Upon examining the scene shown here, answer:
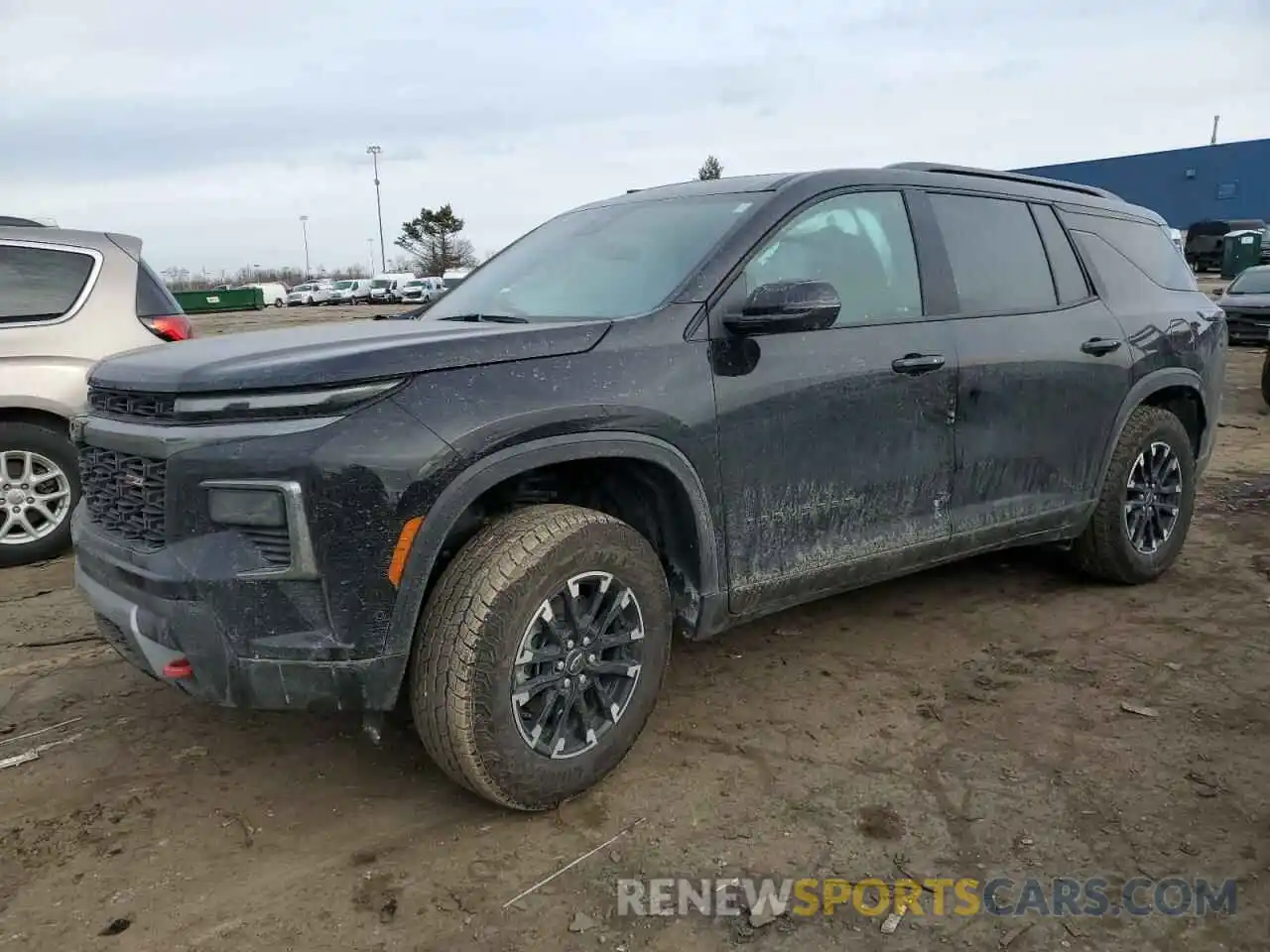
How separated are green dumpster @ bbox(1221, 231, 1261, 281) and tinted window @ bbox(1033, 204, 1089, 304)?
31.4 m

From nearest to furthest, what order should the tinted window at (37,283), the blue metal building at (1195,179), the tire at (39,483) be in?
the tire at (39,483), the tinted window at (37,283), the blue metal building at (1195,179)

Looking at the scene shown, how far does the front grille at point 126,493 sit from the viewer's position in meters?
2.65

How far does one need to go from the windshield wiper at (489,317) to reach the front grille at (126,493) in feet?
4.02

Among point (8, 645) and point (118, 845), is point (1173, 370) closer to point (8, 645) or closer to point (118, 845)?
point (118, 845)

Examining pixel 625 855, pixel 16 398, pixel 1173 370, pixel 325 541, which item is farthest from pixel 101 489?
pixel 1173 370

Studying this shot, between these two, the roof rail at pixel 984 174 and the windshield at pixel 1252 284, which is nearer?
the roof rail at pixel 984 174

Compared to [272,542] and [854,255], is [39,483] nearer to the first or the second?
[272,542]

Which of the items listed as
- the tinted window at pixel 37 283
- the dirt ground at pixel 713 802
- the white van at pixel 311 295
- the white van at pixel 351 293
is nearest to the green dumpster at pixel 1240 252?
the dirt ground at pixel 713 802

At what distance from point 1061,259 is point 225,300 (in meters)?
48.3

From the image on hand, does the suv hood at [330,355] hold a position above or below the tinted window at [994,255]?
below

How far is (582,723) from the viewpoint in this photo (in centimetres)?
290

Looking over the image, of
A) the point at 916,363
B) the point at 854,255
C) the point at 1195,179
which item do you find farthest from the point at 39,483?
the point at 1195,179

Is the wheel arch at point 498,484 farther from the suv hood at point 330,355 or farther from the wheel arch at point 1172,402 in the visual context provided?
the wheel arch at point 1172,402

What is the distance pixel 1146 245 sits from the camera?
4.88m
